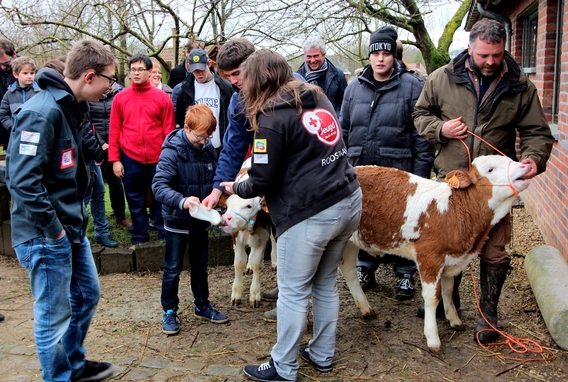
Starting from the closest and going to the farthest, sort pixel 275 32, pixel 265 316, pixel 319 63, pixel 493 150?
pixel 493 150 → pixel 265 316 → pixel 319 63 → pixel 275 32

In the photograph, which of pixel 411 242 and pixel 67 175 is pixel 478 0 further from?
pixel 67 175

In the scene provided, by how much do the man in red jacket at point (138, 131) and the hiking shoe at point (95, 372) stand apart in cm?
272

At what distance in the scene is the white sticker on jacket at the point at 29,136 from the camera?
9.87ft

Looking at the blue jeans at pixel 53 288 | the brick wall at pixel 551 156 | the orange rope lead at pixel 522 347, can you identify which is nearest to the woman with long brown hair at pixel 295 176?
the blue jeans at pixel 53 288

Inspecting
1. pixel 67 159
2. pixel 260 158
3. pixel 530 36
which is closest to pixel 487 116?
pixel 260 158

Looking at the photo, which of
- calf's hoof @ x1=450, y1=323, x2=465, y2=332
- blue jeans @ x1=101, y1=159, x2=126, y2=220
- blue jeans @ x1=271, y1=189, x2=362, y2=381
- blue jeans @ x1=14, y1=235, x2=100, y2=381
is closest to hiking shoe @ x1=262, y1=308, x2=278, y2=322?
blue jeans @ x1=271, y1=189, x2=362, y2=381

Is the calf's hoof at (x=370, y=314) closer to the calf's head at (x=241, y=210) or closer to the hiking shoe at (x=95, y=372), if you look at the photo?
the calf's head at (x=241, y=210)

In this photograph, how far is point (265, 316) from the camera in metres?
4.96

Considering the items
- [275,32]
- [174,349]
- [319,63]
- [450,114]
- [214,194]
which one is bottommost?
[174,349]

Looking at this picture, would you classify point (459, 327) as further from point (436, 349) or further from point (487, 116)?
point (487, 116)

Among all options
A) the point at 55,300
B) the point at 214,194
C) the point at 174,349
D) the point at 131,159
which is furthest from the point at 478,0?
the point at 55,300

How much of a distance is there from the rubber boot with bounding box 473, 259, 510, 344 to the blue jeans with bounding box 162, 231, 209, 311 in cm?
231

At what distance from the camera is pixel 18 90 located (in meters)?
6.85

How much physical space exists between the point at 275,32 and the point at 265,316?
27.4 feet
